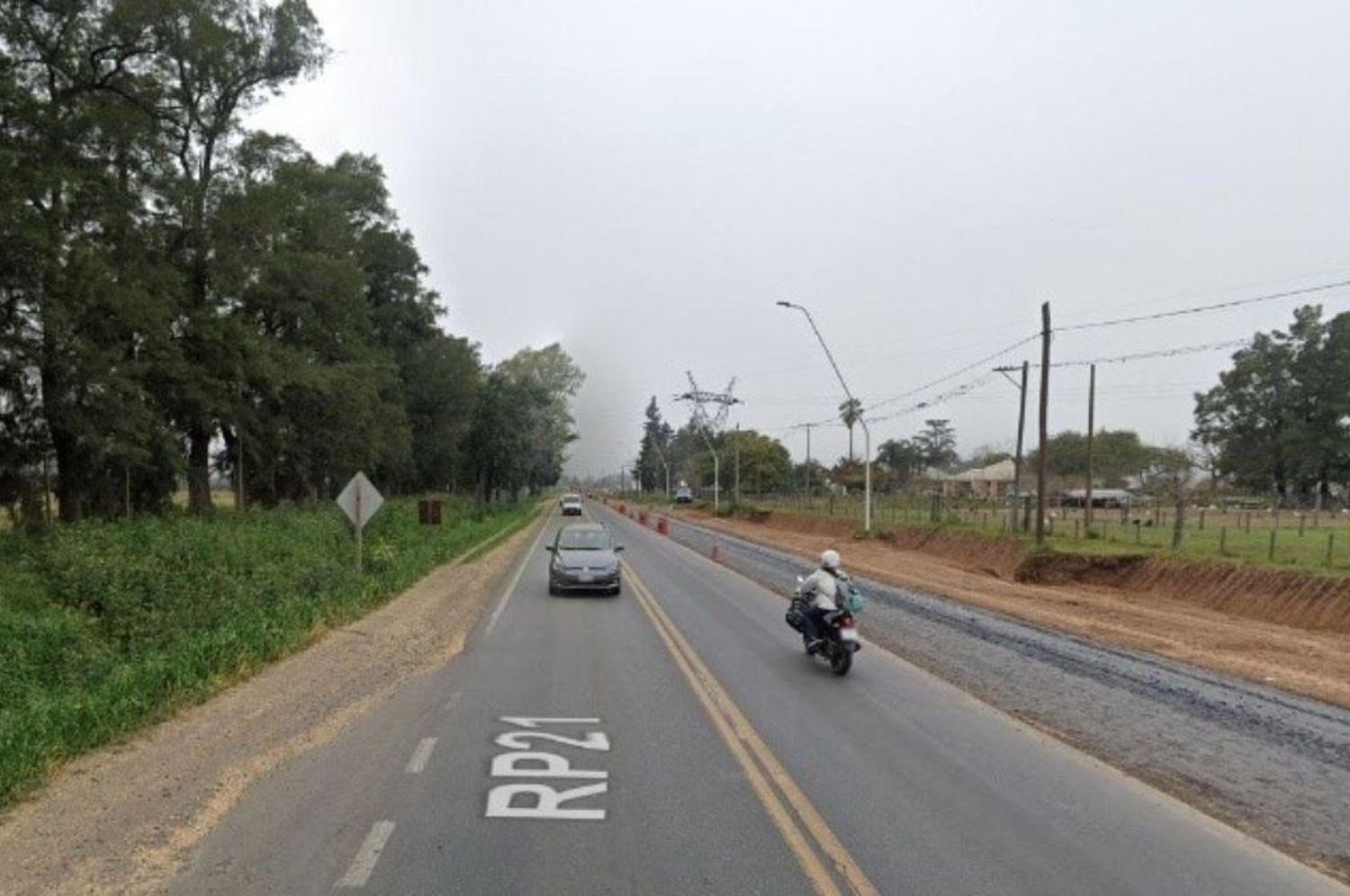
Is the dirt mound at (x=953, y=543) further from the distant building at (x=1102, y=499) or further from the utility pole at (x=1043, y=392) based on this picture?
the distant building at (x=1102, y=499)

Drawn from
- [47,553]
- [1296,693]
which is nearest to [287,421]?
[47,553]

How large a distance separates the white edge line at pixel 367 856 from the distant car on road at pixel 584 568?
15521mm

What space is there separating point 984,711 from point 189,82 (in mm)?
36201

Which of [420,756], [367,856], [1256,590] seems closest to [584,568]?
[420,756]

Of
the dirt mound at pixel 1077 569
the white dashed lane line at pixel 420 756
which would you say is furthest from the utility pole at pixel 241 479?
the white dashed lane line at pixel 420 756

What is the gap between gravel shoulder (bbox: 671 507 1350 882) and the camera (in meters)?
7.79

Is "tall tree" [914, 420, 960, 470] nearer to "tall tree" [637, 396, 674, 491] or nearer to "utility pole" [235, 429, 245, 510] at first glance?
"tall tree" [637, 396, 674, 491]

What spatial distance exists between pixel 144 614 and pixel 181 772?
10394mm

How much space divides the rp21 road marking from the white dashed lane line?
1.76 ft

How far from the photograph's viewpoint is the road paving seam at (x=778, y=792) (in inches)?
225

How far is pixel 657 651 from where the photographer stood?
563 inches

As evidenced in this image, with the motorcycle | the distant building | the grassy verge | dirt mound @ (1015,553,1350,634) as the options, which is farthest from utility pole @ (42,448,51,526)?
the distant building

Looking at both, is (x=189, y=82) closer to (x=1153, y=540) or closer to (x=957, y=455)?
(x=1153, y=540)

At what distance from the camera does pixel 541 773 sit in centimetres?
796
